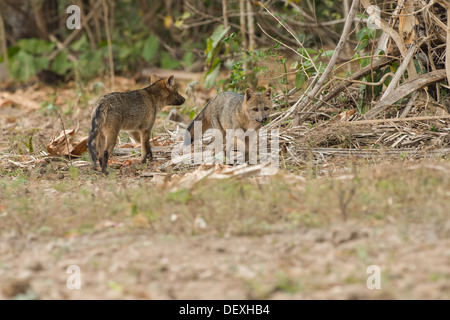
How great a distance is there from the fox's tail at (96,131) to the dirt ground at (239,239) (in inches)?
48.7

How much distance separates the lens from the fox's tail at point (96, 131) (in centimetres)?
718

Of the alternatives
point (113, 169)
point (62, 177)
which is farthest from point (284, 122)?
point (62, 177)

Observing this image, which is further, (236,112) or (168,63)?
(168,63)

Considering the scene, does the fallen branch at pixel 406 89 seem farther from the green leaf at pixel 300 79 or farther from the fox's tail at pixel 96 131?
the fox's tail at pixel 96 131

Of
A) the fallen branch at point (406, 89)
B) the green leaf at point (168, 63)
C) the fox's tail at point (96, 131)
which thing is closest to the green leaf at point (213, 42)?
the fox's tail at point (96, 131)

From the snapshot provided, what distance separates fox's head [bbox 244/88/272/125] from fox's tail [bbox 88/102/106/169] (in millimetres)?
1847

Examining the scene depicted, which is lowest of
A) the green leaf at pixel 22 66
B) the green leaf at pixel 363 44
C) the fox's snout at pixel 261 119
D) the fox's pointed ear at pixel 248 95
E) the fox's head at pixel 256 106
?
the fox's snout at pixel 261 119

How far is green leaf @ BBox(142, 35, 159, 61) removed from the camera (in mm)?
14925

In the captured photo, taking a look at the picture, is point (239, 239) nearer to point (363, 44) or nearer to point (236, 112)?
point (236, 112)

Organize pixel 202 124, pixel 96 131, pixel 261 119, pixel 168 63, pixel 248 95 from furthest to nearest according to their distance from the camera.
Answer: pixel 168 63, pixel 202 124, pixel 248 95, pixel 261 119, pixel 96 131

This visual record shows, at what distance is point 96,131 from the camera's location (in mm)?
7266

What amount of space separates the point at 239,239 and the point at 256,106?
12.5ft

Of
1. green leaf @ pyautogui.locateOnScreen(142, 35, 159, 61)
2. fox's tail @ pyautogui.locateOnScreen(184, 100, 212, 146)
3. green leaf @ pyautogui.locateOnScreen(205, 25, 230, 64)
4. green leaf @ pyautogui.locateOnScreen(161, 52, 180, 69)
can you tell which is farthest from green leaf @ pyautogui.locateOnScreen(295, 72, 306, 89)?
green leaf @ pyautogui.locateOnScreen(142, 35, 159, 61)

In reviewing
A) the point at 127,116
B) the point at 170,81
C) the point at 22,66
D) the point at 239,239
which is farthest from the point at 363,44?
the point at 22,66
